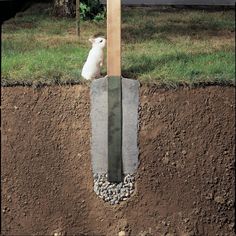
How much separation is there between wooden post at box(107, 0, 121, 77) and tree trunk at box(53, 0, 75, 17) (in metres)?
1.18

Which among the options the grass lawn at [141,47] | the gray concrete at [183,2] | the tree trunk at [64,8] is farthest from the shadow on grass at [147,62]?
Result: the tree trunk at [64,8]

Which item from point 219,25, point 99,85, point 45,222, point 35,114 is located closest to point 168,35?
point 219,25

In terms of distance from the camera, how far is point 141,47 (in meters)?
5.62

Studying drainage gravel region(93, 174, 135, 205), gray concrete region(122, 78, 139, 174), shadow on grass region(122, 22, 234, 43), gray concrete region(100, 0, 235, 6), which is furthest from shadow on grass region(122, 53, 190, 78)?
drainage gravel region(93, 174, 135, 205)

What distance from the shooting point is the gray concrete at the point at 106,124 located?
16.7 feet

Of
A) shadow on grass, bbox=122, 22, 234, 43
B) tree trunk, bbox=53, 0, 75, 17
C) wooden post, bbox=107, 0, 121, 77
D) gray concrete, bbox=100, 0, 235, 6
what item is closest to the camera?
wooden post, bbox=107, 0, 121, 77

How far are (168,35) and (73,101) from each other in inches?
45.6

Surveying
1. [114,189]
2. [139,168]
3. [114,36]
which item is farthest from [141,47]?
[114,189]

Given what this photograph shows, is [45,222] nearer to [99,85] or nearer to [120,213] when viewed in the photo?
[120,213]

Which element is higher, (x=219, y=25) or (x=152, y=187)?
(x=219, y=25)

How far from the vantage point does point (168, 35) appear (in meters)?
5.77

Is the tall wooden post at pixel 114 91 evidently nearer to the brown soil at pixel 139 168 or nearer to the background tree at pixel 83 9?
the brown soil at pixel 139 168

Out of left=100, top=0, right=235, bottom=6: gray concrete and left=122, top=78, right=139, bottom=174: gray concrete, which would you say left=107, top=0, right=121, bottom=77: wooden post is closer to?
left=122, top=78, right=139, bottom=174: gray concrete

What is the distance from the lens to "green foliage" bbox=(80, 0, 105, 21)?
603 centimetres
